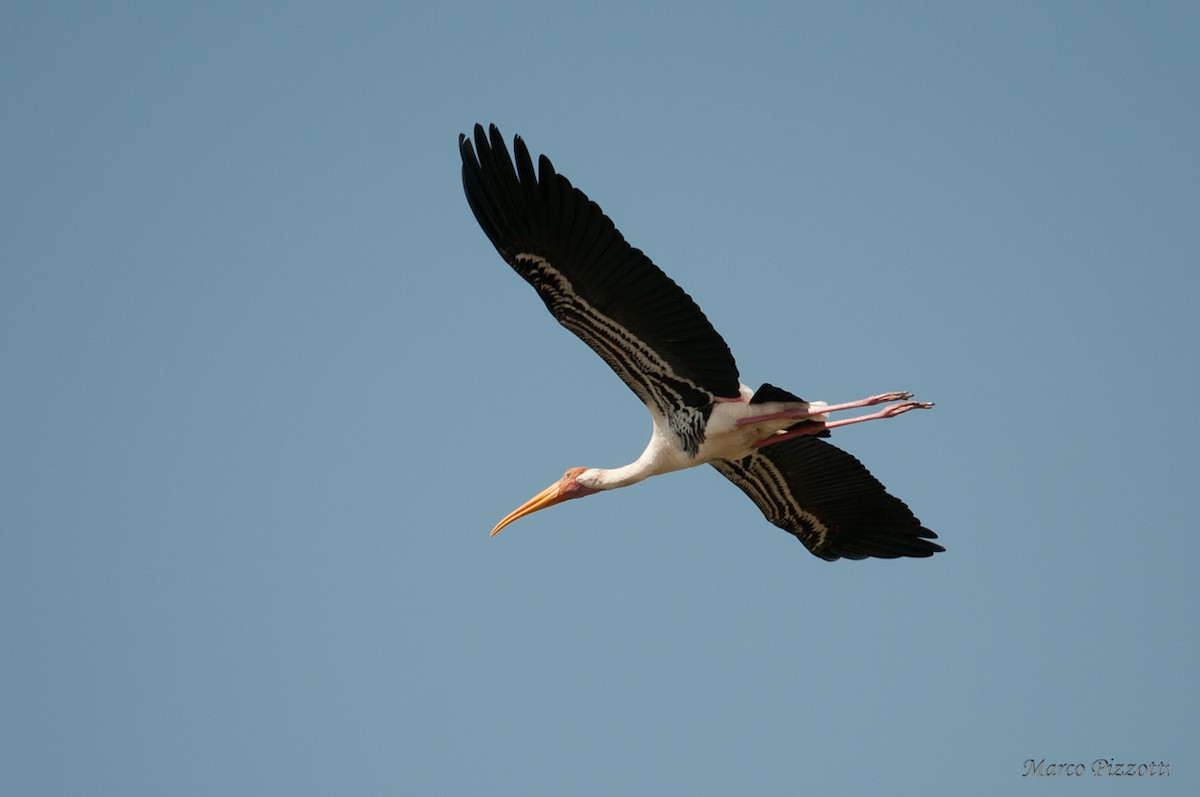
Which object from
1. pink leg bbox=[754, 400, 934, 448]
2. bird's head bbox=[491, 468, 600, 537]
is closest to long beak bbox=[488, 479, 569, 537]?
bird's head bbox=[491, 468, 600, 537]

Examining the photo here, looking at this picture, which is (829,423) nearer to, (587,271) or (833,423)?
(833,423)

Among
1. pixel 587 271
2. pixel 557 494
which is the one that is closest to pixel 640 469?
pixel 557 494

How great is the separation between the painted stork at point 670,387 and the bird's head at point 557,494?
0.01 m

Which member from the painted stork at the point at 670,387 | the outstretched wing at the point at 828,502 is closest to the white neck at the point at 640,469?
the painted stork at the point at 670,387

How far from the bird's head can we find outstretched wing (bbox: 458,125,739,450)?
2257 mm

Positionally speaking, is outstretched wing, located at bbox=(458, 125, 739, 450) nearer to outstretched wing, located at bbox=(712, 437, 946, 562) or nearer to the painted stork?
the painted stork

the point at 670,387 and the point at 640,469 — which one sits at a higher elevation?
the point at 670,387

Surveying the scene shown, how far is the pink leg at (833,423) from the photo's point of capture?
1467cm

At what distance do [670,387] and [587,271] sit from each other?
1.93 meters

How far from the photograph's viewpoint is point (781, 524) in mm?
16344

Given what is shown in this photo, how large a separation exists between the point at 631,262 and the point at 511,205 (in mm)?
1204

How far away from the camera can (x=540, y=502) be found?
16.0m

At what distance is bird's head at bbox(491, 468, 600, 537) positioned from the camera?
15.8m

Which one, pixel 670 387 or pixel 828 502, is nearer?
pixel 670 387
